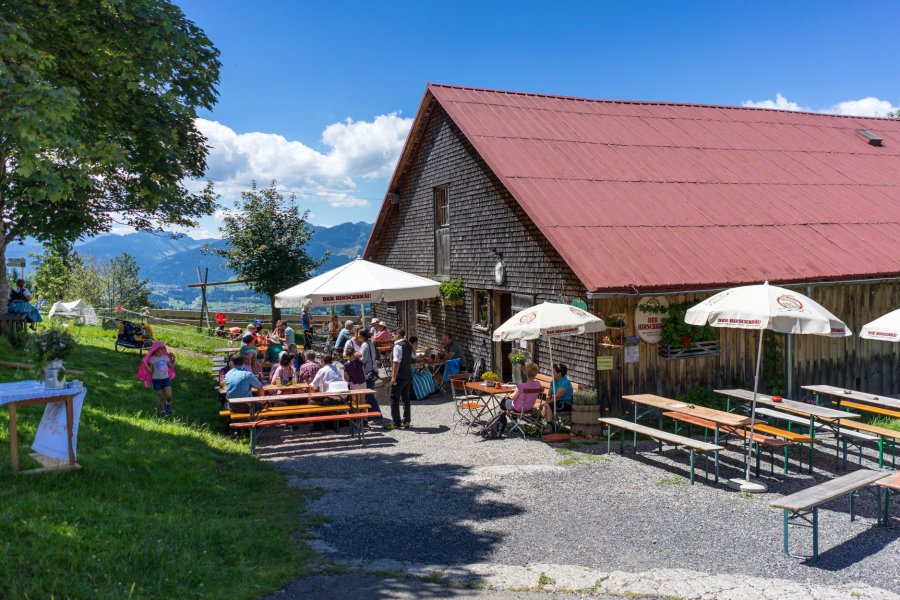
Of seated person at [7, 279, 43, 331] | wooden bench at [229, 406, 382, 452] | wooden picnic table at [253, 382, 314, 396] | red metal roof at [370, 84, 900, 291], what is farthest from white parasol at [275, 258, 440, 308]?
seated person at [7, 279, 43, 331]

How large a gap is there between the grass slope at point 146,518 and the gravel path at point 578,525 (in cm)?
56

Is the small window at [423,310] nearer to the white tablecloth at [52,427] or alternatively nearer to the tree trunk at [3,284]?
the tree trunk at [3,284]

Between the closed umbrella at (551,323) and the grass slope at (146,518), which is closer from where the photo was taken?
the grass slope at (146,518)

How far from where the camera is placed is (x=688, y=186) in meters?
15.4

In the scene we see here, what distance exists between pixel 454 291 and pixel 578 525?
1032 centimetres

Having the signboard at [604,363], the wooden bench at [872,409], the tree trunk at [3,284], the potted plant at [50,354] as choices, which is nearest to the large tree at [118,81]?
the potted plant at [50,354]

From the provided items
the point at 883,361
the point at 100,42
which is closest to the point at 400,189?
the point at 100,42

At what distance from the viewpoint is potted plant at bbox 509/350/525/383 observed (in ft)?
45.0

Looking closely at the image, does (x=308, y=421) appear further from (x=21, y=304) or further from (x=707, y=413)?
(x=21, y=304)

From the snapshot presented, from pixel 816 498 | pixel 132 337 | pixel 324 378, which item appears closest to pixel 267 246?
pixel 132 337

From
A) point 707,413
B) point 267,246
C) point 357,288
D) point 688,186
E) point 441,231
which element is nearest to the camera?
point 707,413

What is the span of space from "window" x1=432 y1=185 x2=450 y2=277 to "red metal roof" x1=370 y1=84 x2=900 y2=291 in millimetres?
2256

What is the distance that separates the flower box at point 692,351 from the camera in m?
12.3

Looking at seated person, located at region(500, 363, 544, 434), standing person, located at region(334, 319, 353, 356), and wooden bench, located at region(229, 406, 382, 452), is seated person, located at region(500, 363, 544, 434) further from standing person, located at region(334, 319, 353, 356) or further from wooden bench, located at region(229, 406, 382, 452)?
standing person, located at region(334, 319, 353, 356)
